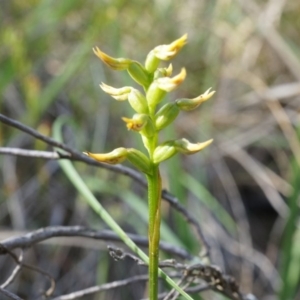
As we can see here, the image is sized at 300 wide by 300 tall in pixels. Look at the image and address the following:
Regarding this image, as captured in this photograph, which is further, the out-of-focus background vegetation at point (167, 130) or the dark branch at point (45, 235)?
the out-of-focus background vegetation at point (167, 130)

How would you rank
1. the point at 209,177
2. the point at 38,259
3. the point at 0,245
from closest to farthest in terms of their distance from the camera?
the point at 0,245 → the point at 38,259 → the point at 209,177

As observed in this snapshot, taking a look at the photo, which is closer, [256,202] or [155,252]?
[155,252]

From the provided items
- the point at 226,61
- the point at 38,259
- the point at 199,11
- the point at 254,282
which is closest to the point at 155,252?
the point at 38,259

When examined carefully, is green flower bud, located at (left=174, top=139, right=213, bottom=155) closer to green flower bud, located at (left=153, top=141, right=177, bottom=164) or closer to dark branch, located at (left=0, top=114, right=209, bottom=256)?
green flower bud, located at (left=153, top=141, right=177, bottom=164)

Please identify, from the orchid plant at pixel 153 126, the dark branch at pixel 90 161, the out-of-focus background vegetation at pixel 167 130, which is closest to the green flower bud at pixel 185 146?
the orchid plant at pixel 153 126

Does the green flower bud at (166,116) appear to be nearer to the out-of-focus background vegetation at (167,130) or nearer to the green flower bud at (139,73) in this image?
the green flower bud at (139,73)

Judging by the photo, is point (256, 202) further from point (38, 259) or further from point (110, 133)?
point (38, 259)

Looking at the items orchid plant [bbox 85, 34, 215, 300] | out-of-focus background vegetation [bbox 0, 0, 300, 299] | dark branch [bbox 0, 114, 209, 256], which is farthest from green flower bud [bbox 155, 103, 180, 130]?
out-of-focus background vegetation [bbox 0, 0, 300, 299]
